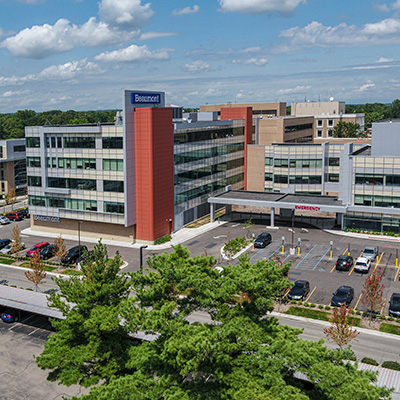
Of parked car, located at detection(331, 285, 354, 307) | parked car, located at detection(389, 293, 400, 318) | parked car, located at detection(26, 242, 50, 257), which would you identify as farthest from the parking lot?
parked car, located at detection(26, 242, 50, 257)

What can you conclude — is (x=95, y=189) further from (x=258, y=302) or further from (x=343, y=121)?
(x=343, y=121)

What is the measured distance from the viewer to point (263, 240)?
73625mm

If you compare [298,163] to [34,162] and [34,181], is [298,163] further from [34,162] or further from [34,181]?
[34,181]

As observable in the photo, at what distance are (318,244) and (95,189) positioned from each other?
38141 mm

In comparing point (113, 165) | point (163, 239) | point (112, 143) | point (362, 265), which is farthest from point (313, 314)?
point (112, 143)

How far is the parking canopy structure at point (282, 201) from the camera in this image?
8031cm

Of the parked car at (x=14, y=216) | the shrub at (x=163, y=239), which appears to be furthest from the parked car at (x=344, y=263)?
the parked car at (x=14, y=216)

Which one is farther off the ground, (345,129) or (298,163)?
(345,129)

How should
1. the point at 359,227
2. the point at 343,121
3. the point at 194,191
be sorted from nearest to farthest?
1. the point at 359,227
2. the point at 194,191
3. the point at 343,121

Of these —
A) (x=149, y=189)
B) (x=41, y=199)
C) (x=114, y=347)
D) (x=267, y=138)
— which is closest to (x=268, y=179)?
(x=267, y=138)

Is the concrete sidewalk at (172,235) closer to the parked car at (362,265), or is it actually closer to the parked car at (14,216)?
the parked car at (14,216)

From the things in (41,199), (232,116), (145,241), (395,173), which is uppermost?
(232,116)

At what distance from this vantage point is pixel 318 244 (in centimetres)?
7475

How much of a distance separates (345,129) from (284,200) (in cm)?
10678
